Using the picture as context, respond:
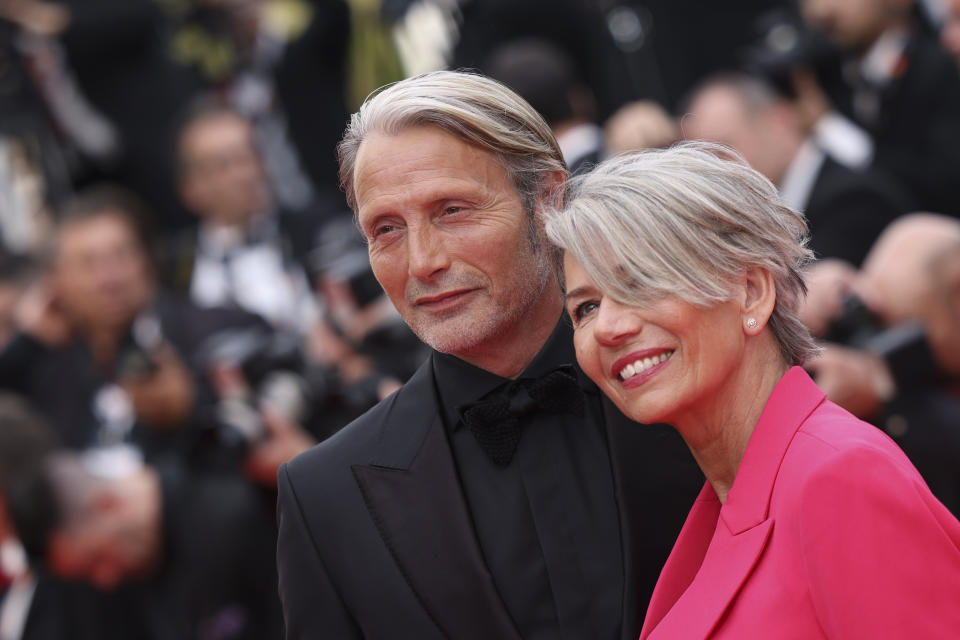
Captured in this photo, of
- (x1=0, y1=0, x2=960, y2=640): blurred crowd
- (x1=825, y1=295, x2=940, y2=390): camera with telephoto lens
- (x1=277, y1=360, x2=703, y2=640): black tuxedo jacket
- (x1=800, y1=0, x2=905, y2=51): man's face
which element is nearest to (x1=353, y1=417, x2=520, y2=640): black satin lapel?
(x1=277, y1=360, x2=703, y2=640): black tuxedo jacket

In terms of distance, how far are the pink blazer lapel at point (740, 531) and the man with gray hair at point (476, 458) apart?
0.66ft

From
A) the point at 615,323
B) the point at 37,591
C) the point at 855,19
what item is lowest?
the point at 37,591

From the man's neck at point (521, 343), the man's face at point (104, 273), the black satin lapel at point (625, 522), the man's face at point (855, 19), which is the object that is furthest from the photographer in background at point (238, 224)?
the black satin lapel at point (625, 522)

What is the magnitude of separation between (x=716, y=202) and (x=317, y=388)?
289 centimetres

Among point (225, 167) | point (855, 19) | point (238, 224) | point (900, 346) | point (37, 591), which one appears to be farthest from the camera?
point (238, 224)

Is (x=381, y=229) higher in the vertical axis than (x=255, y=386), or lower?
higher

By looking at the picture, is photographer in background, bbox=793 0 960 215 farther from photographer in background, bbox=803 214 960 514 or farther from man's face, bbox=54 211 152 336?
man's face, bbox=54 211 152 336

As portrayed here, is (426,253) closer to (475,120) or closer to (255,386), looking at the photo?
(475,120)

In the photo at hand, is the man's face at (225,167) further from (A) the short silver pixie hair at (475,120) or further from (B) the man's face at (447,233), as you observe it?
(B) the man's face at (447,233)

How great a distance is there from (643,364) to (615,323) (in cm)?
9

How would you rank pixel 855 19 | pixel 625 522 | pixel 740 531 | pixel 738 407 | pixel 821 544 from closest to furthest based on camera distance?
pixel 821 544 < pixel 740 531 < pixel 738 407 < pixel 625 522 < pixel 855 19

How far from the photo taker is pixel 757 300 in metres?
2.00

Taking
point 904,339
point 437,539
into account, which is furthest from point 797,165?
point 437,539

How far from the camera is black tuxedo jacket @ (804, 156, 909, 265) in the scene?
178 inches
